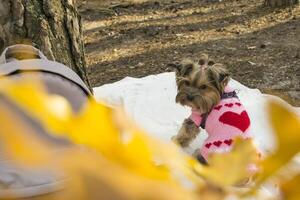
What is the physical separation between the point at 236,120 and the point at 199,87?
1.67ft

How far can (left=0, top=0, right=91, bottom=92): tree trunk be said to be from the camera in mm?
2686

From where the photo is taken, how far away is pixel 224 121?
9.89 ft

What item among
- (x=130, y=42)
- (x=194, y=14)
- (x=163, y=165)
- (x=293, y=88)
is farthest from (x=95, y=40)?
(x=163, y=165)

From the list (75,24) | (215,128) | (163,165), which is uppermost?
(163,165)

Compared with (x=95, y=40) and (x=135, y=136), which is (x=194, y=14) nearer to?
(x=95, y=40)

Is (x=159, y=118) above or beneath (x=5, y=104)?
beneath

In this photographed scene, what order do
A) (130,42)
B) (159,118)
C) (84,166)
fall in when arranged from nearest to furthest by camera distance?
1. (84,166)
2. (159,118)
3. (130,42)

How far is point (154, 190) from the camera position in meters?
0.26

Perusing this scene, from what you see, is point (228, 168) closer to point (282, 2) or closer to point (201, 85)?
point (201, 85)

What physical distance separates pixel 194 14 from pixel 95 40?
44.4 inches

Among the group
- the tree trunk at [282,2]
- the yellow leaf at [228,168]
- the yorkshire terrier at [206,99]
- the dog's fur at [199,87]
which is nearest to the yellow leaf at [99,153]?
the yellow leaf at [228,168]

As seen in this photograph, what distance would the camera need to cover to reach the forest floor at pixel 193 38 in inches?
181

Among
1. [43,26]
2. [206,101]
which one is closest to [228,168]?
[43,26]

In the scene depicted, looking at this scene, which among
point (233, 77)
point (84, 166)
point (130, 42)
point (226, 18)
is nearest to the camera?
point (84, 166)
